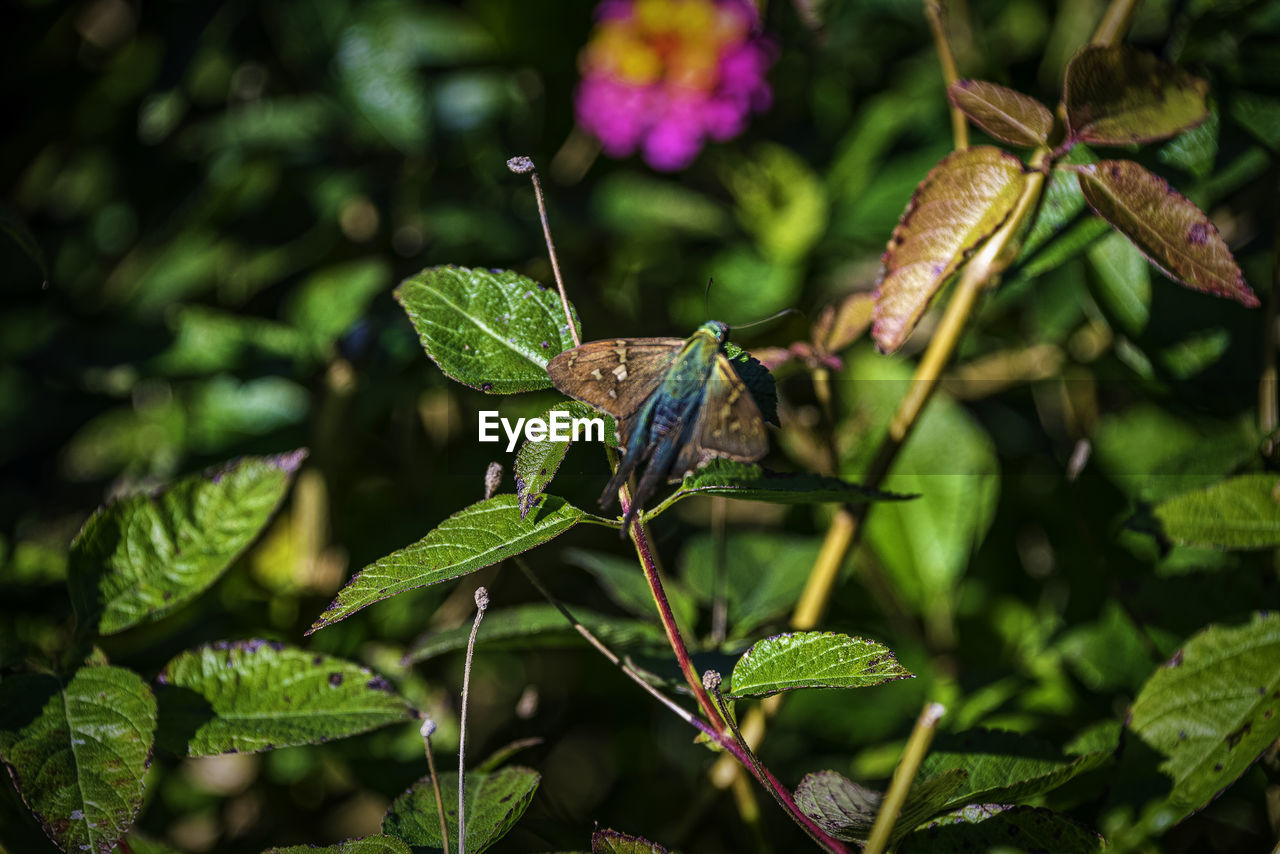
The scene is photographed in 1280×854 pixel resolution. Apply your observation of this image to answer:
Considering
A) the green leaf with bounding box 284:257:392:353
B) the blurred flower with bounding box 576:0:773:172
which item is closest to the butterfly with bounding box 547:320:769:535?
the green leaf with bounding box 284:257:392:353

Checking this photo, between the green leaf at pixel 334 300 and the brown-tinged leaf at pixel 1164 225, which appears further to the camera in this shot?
the green leaf at pixel 334 300

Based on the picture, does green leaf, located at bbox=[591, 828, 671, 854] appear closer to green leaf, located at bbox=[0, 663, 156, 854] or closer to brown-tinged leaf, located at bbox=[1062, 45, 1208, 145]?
green leaf, located at bbox=[0, 663, 156, 854]

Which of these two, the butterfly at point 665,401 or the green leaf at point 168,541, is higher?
the butterfly at point 665,401

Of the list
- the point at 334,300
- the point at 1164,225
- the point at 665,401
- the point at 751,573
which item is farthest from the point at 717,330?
the point at 334,300

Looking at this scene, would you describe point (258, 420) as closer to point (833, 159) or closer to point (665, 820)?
point (665, 820)

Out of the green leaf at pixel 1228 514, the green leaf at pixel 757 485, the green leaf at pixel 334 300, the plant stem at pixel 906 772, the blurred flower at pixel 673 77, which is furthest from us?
the blurred flower at pixel 673 77

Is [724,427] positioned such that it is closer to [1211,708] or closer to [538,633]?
[538,633]

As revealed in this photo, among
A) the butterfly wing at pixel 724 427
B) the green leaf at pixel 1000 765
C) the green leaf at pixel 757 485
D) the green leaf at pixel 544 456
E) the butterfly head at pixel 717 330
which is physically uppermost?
the butterfly head at pixel 717 330

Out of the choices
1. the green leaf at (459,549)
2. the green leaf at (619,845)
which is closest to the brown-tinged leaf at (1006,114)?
the green leaf at (459,549)

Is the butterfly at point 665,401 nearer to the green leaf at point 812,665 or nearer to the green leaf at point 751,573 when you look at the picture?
the green leaf at point 812,665
